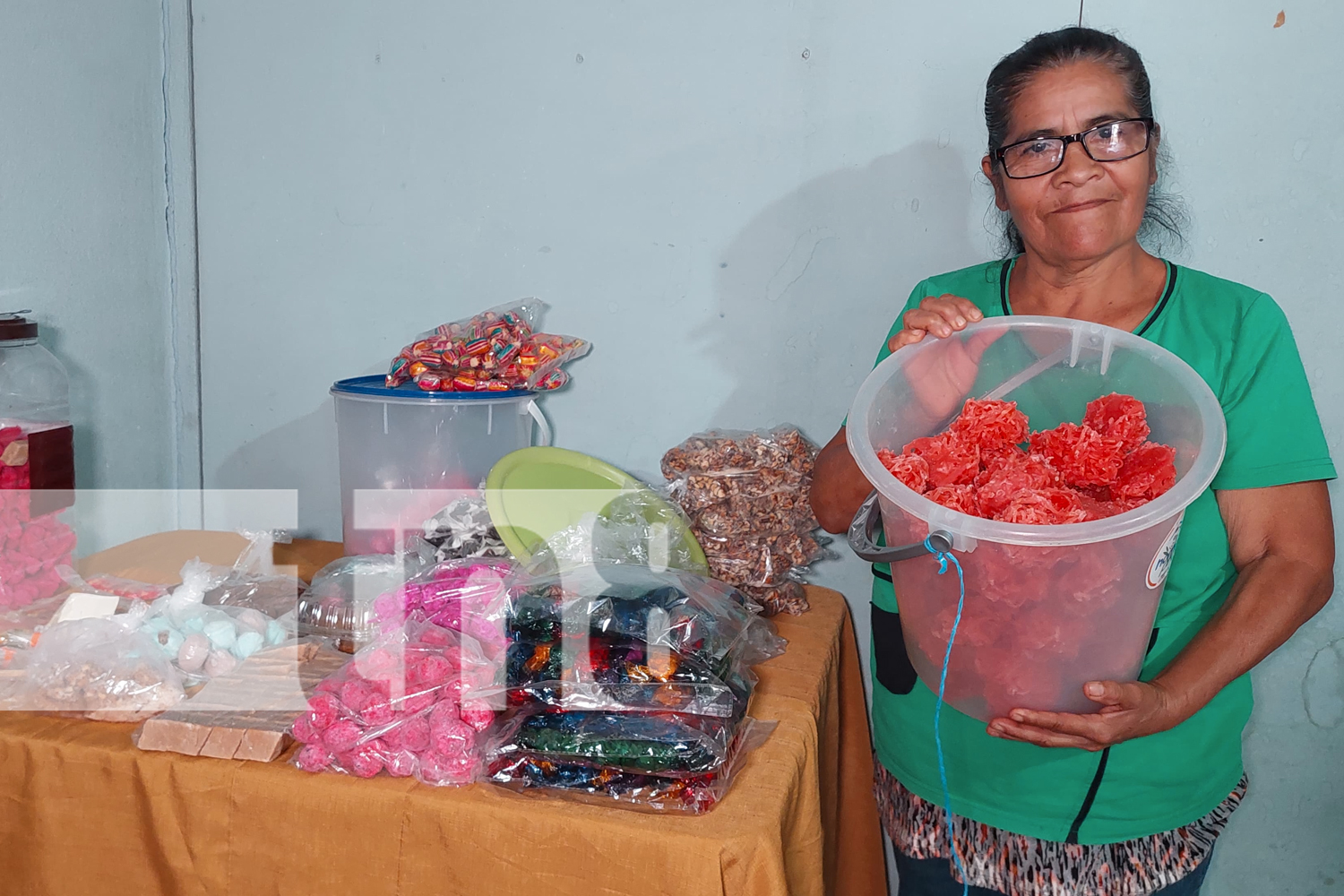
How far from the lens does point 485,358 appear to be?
5.16ft

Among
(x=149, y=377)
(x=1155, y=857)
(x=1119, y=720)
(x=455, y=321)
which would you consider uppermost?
(x=455, y=321)

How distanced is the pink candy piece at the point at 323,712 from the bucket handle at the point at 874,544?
586 millimetres

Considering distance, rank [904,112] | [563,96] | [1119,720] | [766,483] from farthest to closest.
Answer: [563,96], [904,112], [766,483], [1119,720]

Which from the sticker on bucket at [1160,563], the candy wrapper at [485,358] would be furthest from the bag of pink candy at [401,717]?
the sticker on bucket at [1160,563]

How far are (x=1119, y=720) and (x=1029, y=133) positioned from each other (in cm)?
64

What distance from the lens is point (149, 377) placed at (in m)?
1.96

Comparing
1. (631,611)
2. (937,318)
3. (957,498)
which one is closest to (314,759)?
(631,611)

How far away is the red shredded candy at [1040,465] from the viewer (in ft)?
2.80

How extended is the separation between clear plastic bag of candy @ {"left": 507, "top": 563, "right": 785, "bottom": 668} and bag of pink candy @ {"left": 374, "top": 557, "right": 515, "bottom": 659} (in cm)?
3

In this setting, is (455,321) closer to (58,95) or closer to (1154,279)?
(58,95)

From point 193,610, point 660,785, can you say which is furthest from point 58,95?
point 660,785

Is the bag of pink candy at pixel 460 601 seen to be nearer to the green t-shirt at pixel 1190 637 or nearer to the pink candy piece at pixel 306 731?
the pink candy piece at pixel 306 731

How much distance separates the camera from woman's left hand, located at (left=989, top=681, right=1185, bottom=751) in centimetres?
87

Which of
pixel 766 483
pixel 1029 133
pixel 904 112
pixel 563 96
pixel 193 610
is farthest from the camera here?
pixel 563 96
